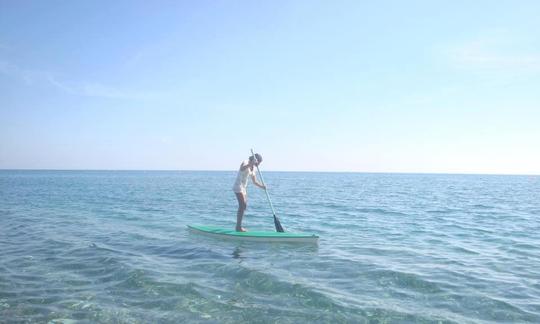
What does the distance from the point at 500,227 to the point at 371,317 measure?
15.4 metres

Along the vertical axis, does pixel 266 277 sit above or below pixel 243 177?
below

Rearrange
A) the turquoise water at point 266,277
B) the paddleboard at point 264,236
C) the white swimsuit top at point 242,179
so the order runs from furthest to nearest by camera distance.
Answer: the white swimsuit top at point 242,179 < the paddleboard at point 264,236 < the turquoise water at point 266,277

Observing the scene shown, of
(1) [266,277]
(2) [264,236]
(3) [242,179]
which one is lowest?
(1) [266,277]

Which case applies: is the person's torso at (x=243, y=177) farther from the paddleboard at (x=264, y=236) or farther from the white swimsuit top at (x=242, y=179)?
the paddleboard at (x=264, y=236)

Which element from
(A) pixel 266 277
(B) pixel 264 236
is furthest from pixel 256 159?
(A) pixel 266 277

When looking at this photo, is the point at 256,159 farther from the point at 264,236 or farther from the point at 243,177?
the point at 264,236

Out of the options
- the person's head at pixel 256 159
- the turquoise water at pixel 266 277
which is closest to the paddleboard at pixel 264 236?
the turquoise water at pixel 266 277

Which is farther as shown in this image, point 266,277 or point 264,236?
point 264,236

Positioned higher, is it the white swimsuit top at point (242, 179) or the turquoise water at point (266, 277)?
the white swimsuit top at point (242, 179)

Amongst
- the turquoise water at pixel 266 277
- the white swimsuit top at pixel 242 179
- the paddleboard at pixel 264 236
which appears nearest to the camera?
the turquoise water at pixel 266 277

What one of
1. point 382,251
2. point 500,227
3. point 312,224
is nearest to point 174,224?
point 312,224

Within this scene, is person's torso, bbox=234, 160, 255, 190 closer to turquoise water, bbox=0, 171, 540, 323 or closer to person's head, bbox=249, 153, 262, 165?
person's head, bbox=249, 153, 262, 165

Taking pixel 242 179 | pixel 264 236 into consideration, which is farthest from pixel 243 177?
pixel 264 236

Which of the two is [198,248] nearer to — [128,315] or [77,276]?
[77,276]
